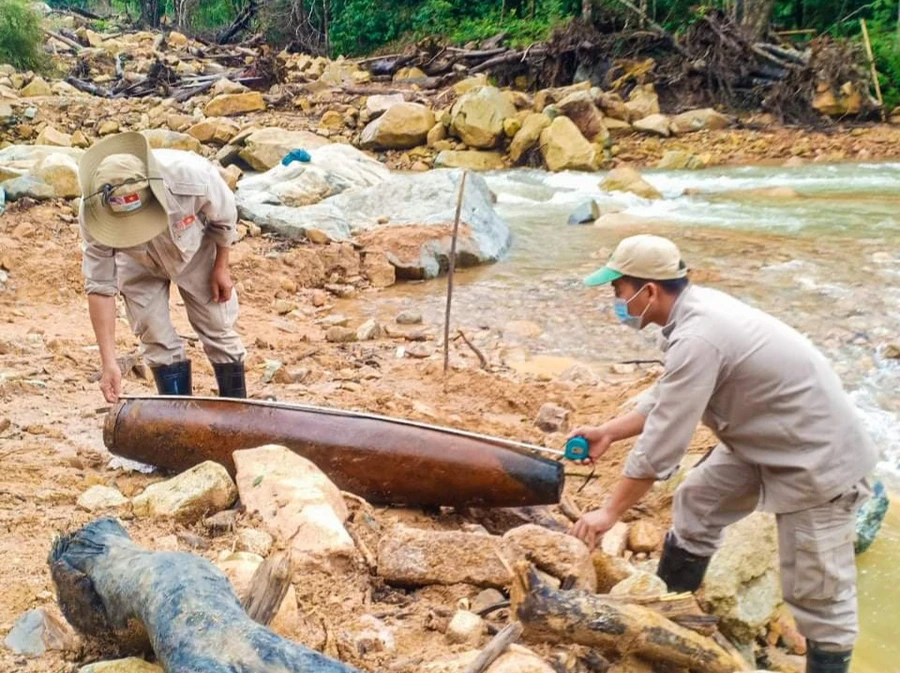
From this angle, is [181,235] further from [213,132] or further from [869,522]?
[213,132]

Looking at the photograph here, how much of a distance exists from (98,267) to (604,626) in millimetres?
2427

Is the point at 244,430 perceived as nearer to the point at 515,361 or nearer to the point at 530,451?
the point at 530,451

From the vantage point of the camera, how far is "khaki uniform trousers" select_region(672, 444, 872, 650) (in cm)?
265

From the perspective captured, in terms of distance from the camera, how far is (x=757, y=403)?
2576mm

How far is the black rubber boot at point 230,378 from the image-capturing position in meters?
4.20

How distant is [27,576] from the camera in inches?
102

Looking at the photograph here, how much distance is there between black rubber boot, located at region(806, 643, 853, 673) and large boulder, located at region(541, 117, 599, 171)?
12879 millimetres

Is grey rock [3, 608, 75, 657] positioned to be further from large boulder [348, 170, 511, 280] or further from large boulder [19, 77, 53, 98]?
large boulder [19, 77, 53, 98]

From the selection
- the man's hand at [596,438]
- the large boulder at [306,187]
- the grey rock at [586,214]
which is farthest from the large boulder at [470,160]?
the man's hand at [596,438]

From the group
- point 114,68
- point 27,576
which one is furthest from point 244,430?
point 114,68

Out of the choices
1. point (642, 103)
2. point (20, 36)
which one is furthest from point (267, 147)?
point (20, 36)

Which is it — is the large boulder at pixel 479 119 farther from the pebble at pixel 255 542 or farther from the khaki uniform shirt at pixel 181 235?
the pebble at pixel 255 542

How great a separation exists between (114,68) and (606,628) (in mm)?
26410

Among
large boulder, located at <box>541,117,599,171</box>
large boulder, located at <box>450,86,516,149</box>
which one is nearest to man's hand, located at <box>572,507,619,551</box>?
large boulder, located at <box>541,117,599,171</box>
